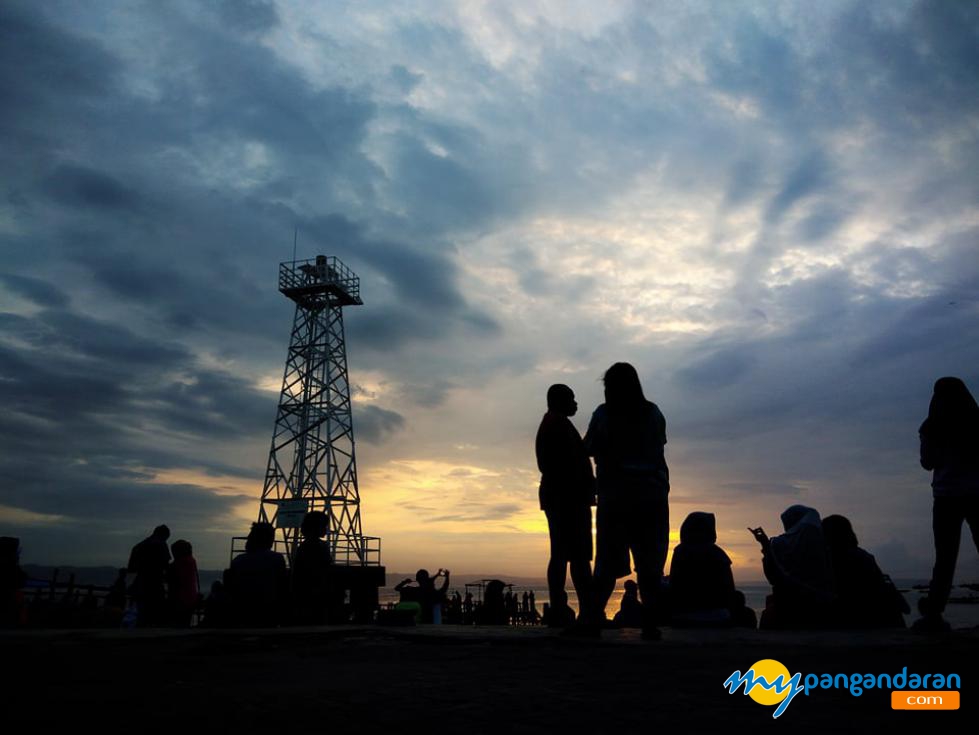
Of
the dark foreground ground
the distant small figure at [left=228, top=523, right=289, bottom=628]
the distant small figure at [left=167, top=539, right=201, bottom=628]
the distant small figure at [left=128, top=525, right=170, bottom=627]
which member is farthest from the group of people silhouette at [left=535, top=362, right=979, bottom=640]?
the distant small figure at [left=128, top=525, right=170, bottom=627]

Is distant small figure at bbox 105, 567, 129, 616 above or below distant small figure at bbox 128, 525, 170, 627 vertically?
below

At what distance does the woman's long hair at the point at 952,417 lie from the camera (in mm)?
4699

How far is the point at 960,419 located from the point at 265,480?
3094cm

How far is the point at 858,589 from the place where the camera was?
17.9ft

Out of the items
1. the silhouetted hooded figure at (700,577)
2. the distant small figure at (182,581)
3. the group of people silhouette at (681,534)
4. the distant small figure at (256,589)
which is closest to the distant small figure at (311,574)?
the distant small figure at (256,589)

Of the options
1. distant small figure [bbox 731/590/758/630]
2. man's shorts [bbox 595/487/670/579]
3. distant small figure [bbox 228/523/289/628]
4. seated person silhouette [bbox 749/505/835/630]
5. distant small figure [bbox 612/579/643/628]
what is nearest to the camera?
man's shorts [bbox 595/487/670/579]

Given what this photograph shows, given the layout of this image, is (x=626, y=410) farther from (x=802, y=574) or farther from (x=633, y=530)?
(x=802, y=574)

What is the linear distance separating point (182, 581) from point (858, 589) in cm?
746

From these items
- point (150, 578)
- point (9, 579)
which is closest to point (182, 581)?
point (150, 578)

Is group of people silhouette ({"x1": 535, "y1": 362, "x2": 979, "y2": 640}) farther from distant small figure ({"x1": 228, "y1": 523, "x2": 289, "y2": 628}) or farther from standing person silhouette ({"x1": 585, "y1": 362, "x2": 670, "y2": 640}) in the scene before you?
distant small figure ({"x1": 228, "y1": 523, "x2": 289, "y2": 628})

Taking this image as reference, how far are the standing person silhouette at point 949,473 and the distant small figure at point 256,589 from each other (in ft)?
16.9

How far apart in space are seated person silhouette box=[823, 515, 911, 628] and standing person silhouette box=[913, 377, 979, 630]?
1.96 feet

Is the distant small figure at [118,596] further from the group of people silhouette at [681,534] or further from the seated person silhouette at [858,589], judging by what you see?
the seated person silhouette at [858,589]

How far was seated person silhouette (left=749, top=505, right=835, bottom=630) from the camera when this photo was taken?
530 cm
